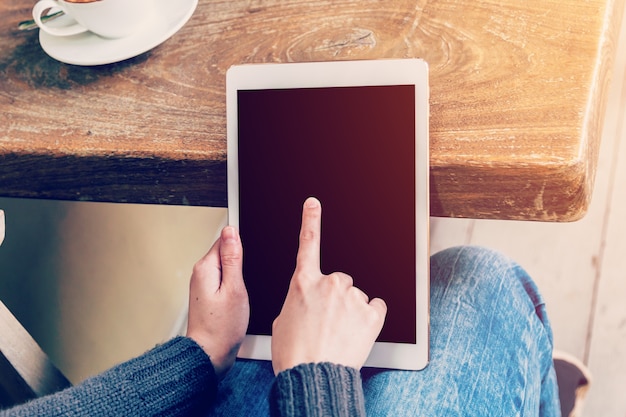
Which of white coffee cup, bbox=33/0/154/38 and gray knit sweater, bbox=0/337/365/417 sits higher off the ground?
white coffee cup, bbox=33/0/154/38

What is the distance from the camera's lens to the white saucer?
54cm

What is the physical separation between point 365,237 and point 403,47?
0.17 m

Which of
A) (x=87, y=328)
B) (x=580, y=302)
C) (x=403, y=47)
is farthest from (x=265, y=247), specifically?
(x=580, y=302)

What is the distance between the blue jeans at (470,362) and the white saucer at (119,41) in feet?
1.06

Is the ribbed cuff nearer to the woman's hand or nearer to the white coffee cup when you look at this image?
the woman's hand

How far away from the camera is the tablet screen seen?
0.49 metres

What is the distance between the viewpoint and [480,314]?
59 cm

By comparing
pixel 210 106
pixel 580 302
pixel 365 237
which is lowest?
pixel 580 302

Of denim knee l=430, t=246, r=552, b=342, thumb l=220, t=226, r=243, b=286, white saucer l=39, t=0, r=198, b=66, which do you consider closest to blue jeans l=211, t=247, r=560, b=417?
denim knee l=430, t=246, r=552, b=342

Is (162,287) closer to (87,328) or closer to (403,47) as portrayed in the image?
(87,328)

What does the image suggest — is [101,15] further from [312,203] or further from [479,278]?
[479,278]

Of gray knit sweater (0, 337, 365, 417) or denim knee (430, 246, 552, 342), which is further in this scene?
denim knee (430, 246, 552, 342)

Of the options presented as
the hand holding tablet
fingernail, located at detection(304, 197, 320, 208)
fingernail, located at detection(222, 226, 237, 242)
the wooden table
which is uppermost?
the wooden table

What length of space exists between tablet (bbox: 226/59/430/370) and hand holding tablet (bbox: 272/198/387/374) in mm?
16
